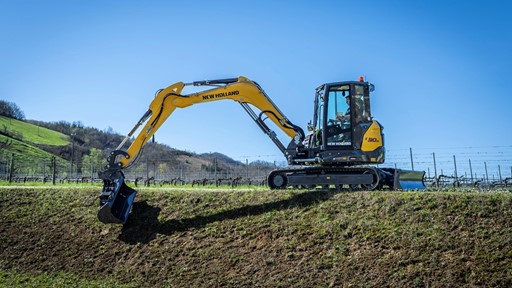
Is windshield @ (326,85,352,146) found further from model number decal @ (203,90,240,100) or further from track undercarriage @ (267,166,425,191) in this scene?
model number decal @ (203,90,240,100)

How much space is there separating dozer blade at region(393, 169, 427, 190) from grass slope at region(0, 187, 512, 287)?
227 cm

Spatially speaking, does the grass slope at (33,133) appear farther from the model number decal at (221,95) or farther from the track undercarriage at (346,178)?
the track undercarriage at (346,178)

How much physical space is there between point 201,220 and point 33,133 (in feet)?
361

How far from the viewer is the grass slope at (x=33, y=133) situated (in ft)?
344

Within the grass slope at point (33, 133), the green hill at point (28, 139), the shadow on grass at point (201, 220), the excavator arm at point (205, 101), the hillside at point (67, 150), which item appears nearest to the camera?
the shadow on grass at point (201, 220)

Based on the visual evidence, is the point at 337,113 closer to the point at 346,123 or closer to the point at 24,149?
the point at 346,123

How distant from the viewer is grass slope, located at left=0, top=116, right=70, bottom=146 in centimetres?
10471

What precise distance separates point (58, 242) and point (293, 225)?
6733 millimetres

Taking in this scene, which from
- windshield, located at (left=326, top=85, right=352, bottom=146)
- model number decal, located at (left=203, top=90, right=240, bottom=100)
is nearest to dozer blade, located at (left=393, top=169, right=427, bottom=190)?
windshield, located at (left=326, top=85, right=352, bottom=146)

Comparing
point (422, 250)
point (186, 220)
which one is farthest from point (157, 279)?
point (422, 250)

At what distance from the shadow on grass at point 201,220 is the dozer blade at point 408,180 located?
228 cm

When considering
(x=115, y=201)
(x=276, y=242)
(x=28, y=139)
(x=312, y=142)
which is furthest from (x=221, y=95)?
(x=28, y=139)

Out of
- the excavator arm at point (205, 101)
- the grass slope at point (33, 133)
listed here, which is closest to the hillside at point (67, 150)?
the grass slope at point (33, 133)

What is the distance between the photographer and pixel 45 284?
1090 centimetres
